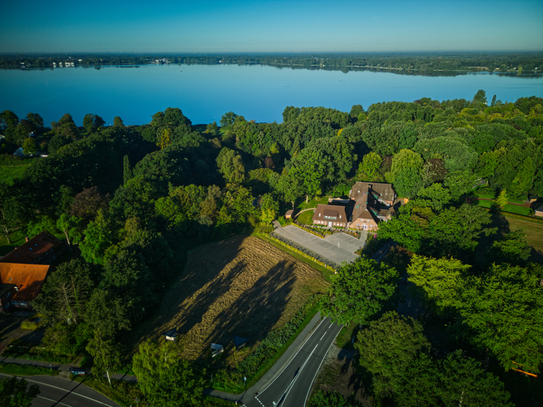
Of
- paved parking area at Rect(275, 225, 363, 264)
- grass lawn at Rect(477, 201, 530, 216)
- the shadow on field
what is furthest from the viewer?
grass lawn at Rect(477, 201, 530, 216)

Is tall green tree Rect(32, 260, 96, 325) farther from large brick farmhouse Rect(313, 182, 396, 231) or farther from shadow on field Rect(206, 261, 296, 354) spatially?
large brick farmhouse Rect(313, 182, 396, 231)

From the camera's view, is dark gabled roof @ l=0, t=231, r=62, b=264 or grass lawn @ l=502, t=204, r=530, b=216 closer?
dark gabled roof @ l=0, t=231, r=62, b=264

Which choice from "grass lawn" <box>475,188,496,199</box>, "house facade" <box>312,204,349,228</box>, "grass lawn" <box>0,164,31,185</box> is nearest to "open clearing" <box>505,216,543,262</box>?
"grass lawn" <box>475,188,496,199</box>

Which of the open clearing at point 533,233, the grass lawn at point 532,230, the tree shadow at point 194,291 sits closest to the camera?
the tree shadow at point 194,291

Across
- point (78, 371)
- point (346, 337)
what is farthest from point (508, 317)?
point (78, 371)

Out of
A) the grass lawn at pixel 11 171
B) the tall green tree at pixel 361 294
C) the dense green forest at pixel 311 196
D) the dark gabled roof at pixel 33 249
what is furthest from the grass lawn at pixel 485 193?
the grass lawn at pixel 11 171

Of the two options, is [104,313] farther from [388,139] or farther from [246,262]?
[388,139]

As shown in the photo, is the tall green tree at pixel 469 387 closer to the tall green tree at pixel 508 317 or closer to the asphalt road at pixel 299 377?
the tall green tree at pixel 508 317
